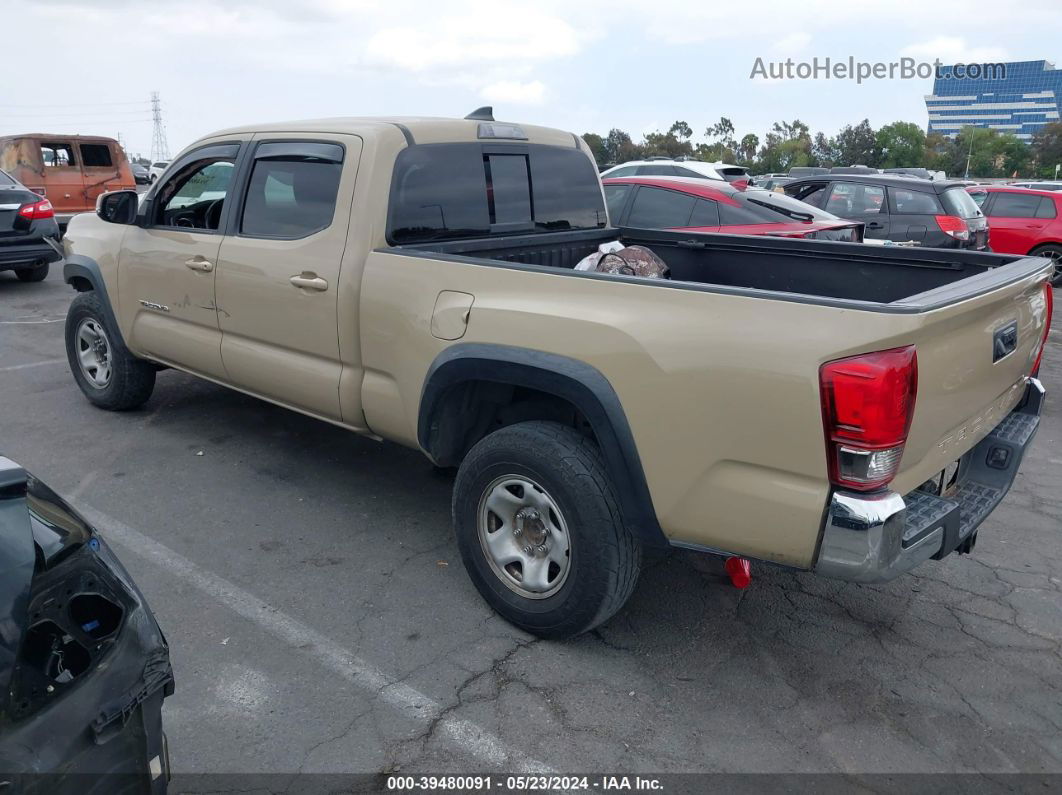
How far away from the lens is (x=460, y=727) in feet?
9.37

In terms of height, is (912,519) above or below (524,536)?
above

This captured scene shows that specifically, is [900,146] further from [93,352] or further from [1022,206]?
[93,352]

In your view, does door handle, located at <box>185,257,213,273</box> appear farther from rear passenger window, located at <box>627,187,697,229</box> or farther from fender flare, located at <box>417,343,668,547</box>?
rear passenger window, located at <box>627,187,697,229</box>

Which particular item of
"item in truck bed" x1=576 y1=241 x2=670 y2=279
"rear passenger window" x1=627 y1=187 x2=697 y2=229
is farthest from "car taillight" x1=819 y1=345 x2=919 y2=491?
"rear passenger window" x1=627 y1=187 x2=697 y2=229

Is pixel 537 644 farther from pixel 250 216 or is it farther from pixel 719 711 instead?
pixel 250 216

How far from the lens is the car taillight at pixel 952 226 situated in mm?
10742

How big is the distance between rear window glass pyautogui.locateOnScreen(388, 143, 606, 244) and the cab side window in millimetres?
1247

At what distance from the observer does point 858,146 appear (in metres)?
78.9

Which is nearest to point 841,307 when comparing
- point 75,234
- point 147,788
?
point 147,788

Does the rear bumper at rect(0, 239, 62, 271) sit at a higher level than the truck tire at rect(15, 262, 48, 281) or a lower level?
higher

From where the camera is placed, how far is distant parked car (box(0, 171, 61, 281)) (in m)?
10.2

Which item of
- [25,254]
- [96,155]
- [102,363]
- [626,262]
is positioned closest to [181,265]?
[102,363]

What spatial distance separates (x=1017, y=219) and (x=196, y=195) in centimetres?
1274

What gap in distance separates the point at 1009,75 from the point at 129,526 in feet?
423
